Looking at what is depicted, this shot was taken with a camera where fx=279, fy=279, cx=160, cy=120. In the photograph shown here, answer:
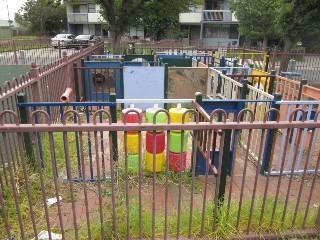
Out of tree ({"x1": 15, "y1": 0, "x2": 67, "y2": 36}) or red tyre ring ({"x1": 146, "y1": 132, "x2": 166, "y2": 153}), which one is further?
Result: tree ({"x1": 15, "y1": 0, "x2": 67, "y2": 36})

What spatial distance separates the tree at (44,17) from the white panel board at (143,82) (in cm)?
3931

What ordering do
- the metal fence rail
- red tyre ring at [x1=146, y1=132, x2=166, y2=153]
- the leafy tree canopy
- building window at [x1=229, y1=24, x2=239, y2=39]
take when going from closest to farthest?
1. the metal fence rail
2. red tyre ring at [x1=146, y1=132, x2=166, y2=153]
3. the leafy tree canopy
4. building window at [x1=229, y1=24, x2=239, y2=39]

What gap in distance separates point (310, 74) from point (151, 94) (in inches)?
437

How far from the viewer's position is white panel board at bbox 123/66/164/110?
7613 mm

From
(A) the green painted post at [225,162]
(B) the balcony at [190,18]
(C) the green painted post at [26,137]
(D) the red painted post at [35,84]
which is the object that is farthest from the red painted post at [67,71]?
(B) the balcony at [190,18]

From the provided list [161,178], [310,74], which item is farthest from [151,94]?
[310,74]

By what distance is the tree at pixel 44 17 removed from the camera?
42062 mm

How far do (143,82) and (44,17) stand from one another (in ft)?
137

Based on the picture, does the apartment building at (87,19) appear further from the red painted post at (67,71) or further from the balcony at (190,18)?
the red painted post at (67,71)

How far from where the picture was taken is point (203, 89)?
26.6ft

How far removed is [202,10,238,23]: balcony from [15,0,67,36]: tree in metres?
21.9

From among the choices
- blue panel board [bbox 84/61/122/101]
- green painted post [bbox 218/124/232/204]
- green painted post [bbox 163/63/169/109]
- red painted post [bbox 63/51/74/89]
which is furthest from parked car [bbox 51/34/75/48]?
green painted post [bbox 218/124/232/204]

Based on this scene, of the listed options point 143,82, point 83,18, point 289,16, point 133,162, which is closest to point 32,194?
point 133,162

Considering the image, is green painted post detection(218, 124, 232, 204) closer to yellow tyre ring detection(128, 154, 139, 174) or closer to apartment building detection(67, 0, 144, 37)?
yellow tyre ring detection(128, 154, 139, 174)
